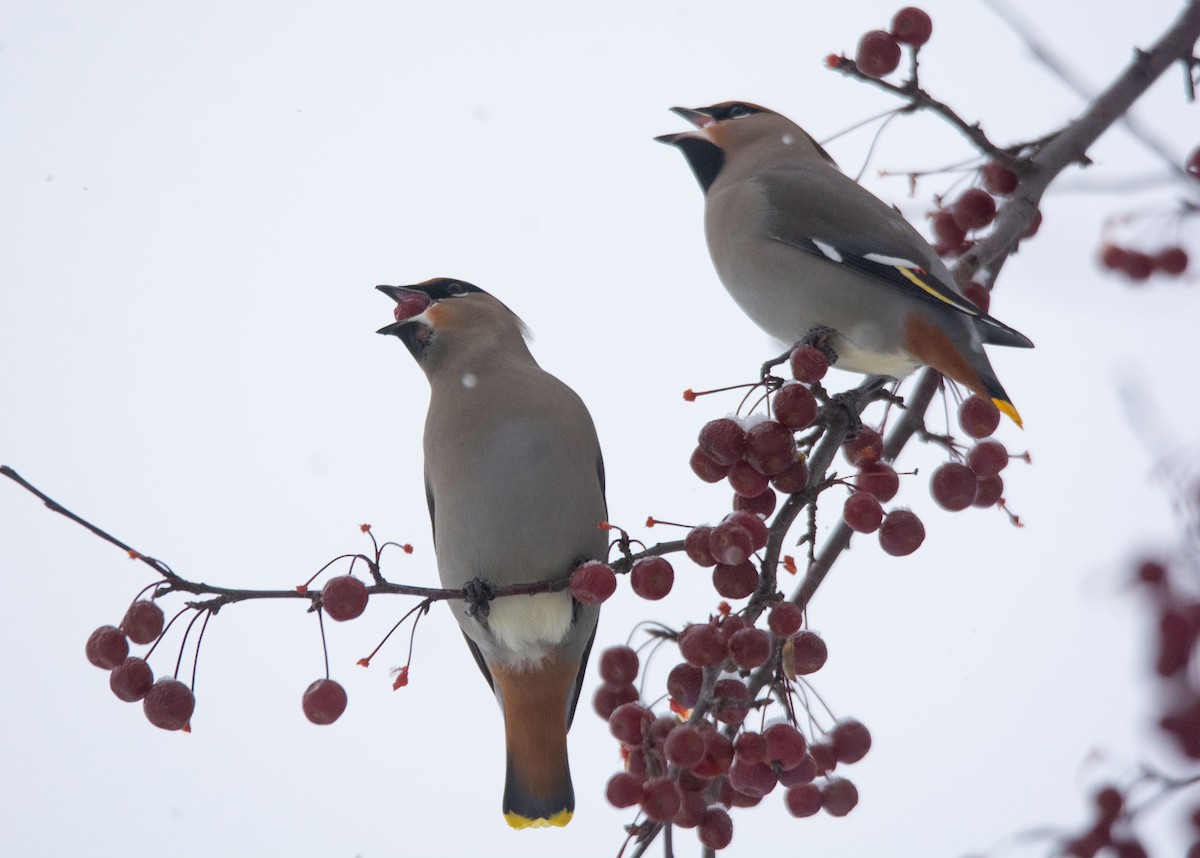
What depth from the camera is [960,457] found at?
2688 millimetres

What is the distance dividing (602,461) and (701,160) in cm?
107

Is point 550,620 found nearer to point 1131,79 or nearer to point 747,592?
Result: point 747,592

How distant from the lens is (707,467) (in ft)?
7.55

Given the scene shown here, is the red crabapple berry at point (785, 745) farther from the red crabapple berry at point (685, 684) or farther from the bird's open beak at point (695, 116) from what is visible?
the bird's open beak at point (695, 116)

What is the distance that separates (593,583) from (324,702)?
20.9 inches

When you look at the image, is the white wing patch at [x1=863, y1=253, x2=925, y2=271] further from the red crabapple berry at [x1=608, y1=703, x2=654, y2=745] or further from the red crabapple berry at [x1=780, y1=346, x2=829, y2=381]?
the red crabapple berry at [x1=608, y1=703, x2=654, y2=745]

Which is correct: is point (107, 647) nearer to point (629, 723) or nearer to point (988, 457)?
point (629, 723)

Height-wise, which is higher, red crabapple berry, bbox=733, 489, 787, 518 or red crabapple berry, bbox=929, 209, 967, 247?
red crabapple berry, bbox=929, 209, 967, 247

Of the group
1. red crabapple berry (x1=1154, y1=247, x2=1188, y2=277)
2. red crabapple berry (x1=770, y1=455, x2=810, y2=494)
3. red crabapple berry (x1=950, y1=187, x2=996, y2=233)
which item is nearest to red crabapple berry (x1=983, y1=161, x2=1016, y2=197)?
red crabapple berry (x1=950, y1=187, x2=996, y2=233)

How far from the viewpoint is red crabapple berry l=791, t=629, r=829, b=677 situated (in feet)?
7.43

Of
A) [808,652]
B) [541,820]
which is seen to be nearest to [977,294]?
[808,652]

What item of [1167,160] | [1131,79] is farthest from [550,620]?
[1131,79]

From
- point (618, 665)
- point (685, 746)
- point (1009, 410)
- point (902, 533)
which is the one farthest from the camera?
point (618, 665)

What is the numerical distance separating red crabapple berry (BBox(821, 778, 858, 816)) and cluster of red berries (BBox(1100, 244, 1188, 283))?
2083 millimetres
